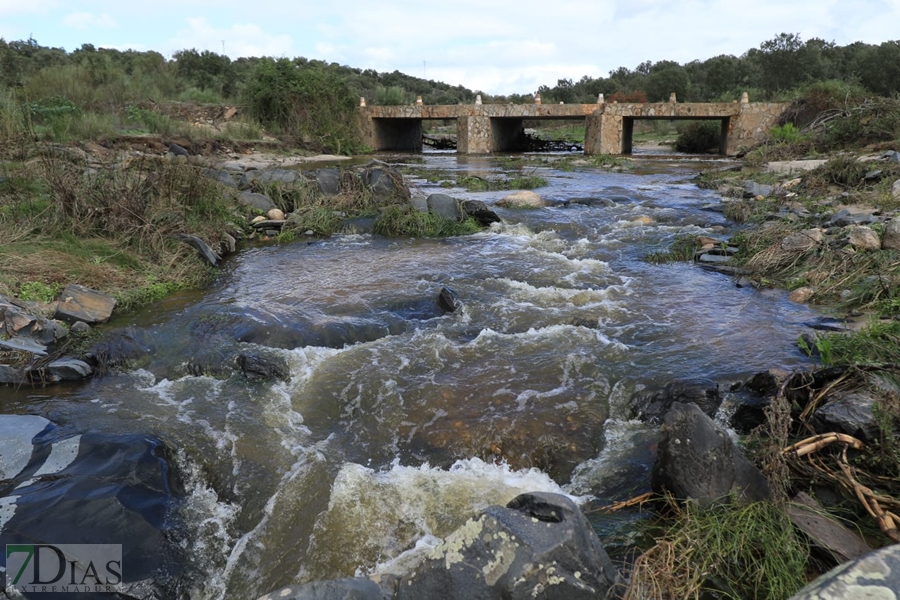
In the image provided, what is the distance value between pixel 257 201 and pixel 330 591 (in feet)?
31.1

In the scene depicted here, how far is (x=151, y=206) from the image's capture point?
7.65 meters

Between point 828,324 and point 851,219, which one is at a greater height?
point 851,219

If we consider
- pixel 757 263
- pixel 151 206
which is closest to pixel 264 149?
pixel 151 206

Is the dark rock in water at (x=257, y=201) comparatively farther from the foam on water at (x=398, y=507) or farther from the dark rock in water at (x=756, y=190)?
the dark rock in water at (x=756, y=190)

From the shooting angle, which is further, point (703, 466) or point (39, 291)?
point (39, 291)

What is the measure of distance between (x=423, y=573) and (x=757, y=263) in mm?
6590

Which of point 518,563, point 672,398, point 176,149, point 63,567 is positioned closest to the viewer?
point 518,563

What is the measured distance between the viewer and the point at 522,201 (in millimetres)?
12281

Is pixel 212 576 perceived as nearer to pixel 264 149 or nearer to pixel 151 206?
pixel 151 206

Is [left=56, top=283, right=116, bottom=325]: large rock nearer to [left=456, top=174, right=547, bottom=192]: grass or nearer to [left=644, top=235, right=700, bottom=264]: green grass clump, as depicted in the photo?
[left=644, top=235, right=700, bottom=264]: green grass clump

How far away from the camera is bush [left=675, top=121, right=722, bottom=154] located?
28.2 m

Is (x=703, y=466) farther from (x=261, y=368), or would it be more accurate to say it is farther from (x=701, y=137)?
(x=701, y=137)

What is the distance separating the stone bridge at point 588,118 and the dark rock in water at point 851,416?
76.3ft

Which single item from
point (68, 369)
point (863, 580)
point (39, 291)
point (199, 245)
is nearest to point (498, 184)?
point (199, 245)
